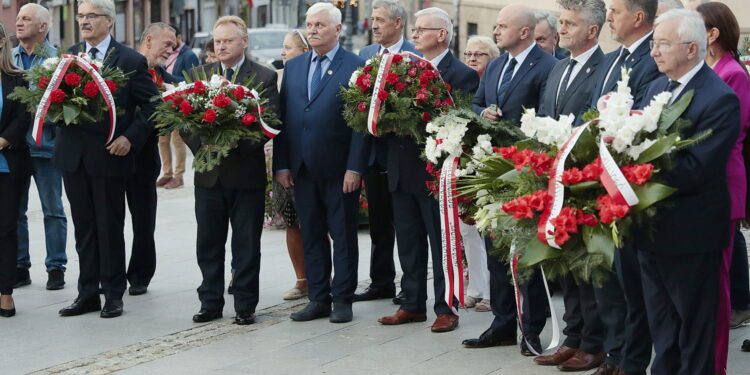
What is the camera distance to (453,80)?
778 centimetres

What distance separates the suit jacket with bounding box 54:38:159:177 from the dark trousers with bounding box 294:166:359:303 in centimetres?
118

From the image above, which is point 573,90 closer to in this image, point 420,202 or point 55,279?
point 420,202

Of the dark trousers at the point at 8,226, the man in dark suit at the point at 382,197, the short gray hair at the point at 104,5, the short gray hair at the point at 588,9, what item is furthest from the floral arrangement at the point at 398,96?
the dark trousers at the point at 8,226

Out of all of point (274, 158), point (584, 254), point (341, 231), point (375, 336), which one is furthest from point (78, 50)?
point (584, 254)

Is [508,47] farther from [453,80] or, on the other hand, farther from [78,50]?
[78,50]

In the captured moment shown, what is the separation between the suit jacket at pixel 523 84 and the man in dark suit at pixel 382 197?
4.34 feet

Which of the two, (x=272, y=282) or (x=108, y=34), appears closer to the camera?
(x=108, y=34)

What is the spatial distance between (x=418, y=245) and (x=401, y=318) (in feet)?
1.65

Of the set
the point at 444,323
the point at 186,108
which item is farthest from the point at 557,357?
the point at 186,108

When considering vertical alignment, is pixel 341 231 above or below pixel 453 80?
below

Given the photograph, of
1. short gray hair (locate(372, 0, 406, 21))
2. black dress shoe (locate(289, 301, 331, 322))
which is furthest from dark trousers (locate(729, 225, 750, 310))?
short gray hair (locate(372, 0, 406, 21))

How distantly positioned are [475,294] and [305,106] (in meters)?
1.84

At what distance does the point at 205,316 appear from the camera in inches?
321

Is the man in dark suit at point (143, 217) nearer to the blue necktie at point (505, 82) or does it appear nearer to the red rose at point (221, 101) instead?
the red rose at point (221, 101)
